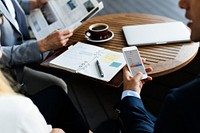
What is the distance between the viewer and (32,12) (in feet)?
5.40

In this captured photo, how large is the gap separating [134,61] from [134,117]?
0.29 metres

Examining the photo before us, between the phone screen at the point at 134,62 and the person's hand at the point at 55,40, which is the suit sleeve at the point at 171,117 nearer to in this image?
the phone screen at the point at 134,62

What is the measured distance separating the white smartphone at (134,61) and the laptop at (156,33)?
13cm

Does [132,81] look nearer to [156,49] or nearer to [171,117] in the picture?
[156,49]

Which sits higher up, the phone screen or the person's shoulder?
the person's shoulder

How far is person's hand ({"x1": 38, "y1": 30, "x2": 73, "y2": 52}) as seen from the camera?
137cm

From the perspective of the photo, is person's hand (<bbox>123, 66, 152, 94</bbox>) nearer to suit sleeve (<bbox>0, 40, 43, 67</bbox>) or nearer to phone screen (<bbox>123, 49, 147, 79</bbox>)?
phone screen (<bbox>123, 49, 147, 79</bbox>)

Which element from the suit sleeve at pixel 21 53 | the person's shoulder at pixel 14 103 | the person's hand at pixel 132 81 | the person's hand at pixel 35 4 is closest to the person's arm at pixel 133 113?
the person's hand at pixel 132 81

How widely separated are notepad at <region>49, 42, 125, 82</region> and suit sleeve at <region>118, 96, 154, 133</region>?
161mm

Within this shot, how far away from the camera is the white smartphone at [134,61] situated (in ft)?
3.76

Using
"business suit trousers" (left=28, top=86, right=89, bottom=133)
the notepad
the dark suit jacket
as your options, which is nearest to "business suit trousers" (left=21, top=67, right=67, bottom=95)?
"business suit trousers" (left=28, top=86, right=89, bottom=133)

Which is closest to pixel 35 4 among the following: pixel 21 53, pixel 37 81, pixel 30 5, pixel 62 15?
pixel 30 5

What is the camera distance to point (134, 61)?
1.17 meters

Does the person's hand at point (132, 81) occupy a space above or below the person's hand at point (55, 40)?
below
